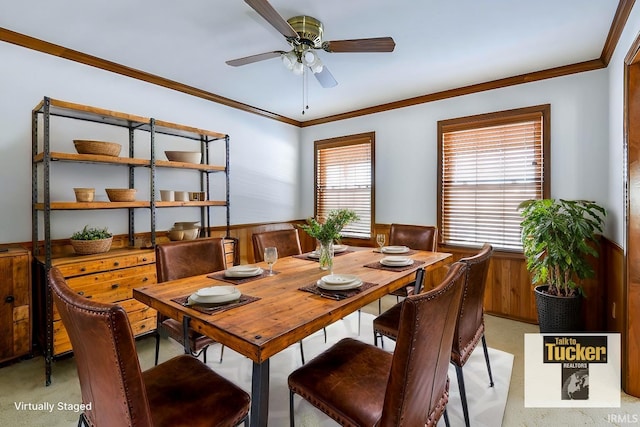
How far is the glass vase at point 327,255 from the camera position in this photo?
209cm

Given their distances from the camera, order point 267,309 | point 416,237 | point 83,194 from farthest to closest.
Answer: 1. point 416,237
2. point 83,194
3. point 267,309

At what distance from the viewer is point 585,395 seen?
2115 mm

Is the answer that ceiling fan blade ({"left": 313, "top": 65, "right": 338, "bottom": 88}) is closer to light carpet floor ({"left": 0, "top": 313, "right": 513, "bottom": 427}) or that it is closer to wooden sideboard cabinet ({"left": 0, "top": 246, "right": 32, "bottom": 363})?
light carpet floor ({"left": 0, "top": 313, "right": 513, "bottom": 427})

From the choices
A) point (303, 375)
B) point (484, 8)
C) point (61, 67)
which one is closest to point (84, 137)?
point (61, 67)

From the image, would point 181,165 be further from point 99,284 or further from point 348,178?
point 348,178

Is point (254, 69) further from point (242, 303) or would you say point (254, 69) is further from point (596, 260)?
point (596, 260)

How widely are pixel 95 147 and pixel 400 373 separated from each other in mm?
2806

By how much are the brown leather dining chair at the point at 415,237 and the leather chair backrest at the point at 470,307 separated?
1016 mm

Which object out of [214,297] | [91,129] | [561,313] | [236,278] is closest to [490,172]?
[561,313]

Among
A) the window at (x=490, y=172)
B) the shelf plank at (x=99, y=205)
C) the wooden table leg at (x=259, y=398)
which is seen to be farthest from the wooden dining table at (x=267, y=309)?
the window at (x=490, y=172)

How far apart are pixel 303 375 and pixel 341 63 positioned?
2.66 meters

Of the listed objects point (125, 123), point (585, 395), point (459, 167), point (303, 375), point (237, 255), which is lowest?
point (585, 395)

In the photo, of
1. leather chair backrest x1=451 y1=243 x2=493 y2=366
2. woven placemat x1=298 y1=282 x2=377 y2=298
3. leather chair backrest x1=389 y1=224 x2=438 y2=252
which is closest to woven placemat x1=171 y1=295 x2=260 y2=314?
woven placemat x1=298 y1=282 x2=377 y2=298

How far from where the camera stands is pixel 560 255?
260 centimetres
